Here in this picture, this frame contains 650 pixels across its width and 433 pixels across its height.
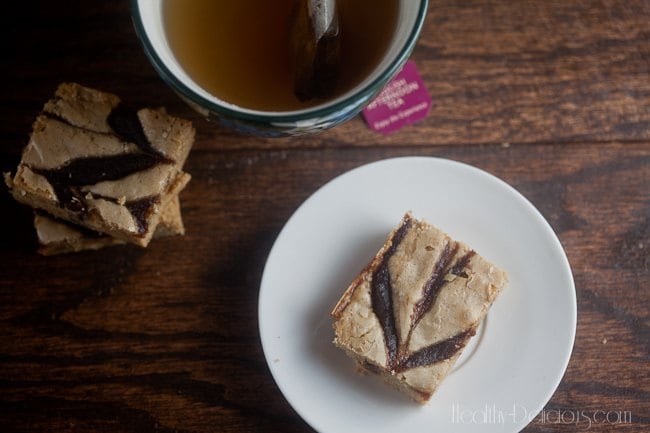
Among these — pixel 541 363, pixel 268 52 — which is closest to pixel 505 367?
pixel 541 363

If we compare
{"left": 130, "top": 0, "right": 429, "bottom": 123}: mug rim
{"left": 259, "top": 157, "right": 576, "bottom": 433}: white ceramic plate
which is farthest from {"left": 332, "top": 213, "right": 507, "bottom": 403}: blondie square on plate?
{"left": 130, "top": 0, "right": 429, "bottom": 123}: mug rim

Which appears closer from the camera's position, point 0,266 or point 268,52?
point 268,52

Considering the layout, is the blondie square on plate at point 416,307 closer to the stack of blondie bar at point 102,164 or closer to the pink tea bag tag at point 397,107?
the pink tea bag tag at point 397,107

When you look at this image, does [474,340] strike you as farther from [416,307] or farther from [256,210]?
[256,210]

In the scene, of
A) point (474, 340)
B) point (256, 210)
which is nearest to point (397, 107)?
point (256, 210)

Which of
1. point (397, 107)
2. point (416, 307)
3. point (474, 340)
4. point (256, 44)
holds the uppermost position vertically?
point (256, 44)

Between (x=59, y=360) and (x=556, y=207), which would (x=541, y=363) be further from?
(x=59, y=360)

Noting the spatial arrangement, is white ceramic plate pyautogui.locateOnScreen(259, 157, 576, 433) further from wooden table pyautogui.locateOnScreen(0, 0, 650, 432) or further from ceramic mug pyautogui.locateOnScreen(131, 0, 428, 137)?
ceramic mug pyautogui.locateOnScreen(131, 0, 428, 137)
